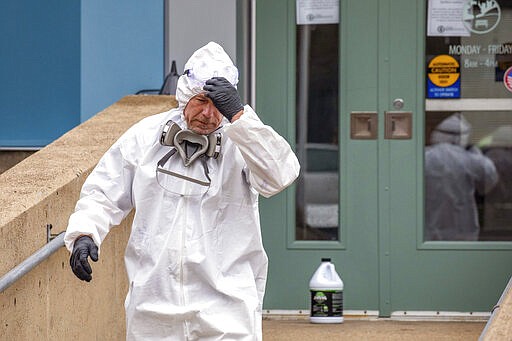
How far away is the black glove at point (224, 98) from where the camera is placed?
418 centimetres

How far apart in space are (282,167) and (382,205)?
332 cm

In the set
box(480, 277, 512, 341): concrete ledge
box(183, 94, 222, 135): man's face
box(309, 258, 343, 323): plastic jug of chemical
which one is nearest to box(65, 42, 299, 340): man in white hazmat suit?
box(183, 94, 222, 135): man's face

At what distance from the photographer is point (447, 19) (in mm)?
7414

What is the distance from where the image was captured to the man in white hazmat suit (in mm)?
4301

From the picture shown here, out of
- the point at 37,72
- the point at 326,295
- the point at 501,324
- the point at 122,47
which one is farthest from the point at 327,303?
the point at 37,72

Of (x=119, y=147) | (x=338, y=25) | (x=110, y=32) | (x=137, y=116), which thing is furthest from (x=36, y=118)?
(x=119, y=147)

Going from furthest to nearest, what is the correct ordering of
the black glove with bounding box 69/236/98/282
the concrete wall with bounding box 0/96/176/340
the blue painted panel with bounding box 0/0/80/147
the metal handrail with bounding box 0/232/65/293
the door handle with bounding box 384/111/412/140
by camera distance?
the blue painted panel with bounding box 0/0/80/147, the door handle with bounding box 384/111/412/140, the concrete wall with bounding box 0/96/176/340, the metal handrail with bounding box 0/232/65/293, the black glove with bounding box 69/236/98/282

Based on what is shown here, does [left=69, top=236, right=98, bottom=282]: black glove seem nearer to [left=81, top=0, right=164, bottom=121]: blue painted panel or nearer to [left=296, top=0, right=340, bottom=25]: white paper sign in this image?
[left=81, top=0, right=164, bottom=121]: blue painted panel

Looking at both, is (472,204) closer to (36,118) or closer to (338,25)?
(338,25)

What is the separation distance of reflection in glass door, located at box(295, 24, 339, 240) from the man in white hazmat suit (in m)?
3.06

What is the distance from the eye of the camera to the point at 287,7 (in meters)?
7.49

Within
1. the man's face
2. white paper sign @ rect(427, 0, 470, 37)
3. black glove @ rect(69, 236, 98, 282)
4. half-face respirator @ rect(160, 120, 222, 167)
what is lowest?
black glove @ rect(69, 236, 98, 282)

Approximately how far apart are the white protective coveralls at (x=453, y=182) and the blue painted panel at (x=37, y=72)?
7.80ft

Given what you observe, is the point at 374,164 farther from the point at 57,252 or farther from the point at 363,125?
the point at 57,252
